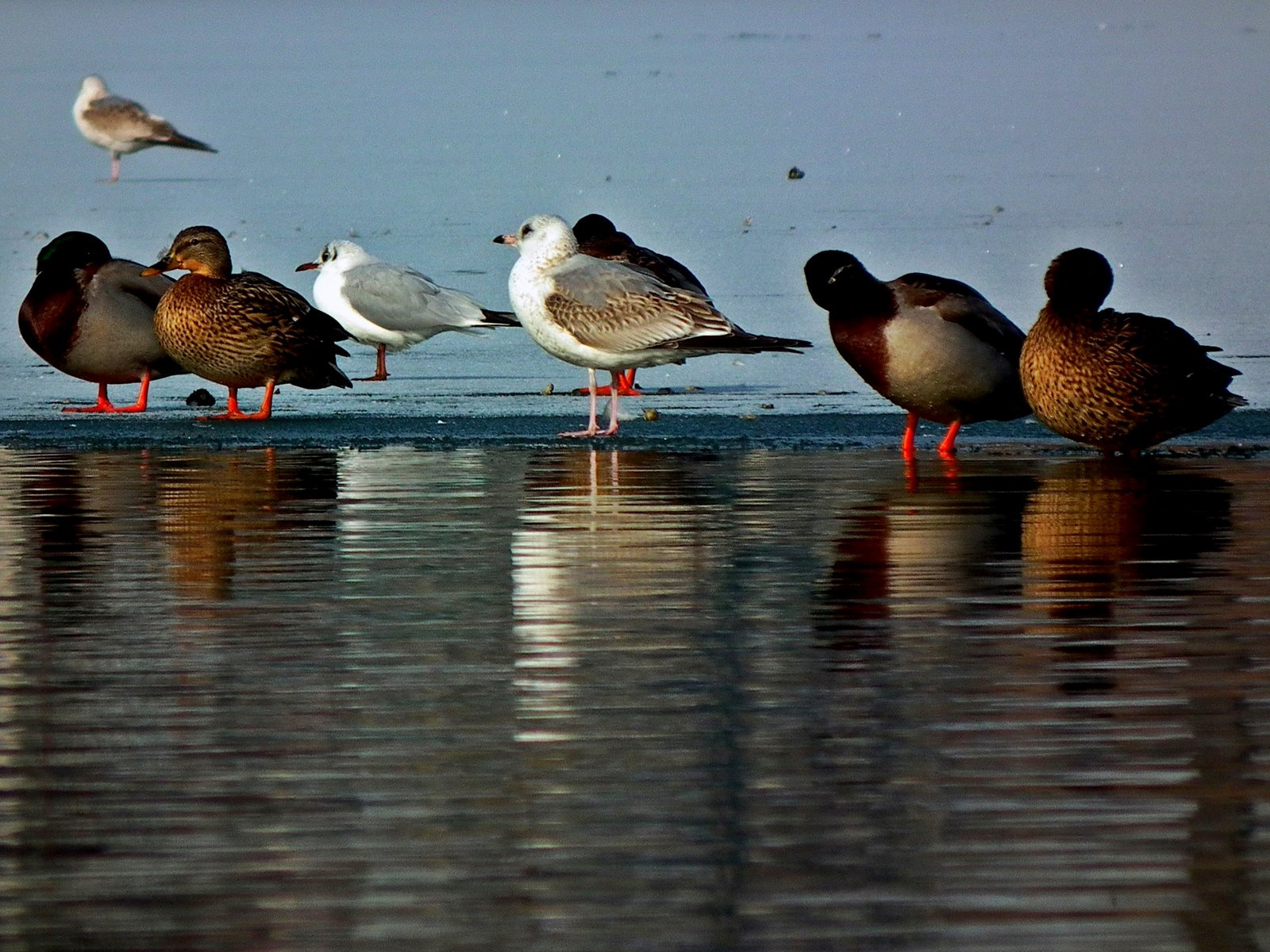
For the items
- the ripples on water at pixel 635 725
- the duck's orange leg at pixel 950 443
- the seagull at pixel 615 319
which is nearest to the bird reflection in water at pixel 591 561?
the ripples on water at pixel 635 725

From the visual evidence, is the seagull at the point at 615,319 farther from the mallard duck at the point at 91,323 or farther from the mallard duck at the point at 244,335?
the mallard duck at the point at 91,323

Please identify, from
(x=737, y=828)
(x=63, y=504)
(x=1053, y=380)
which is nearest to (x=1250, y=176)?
(x=1053, y=380)

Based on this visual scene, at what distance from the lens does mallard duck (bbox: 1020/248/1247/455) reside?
388 inches

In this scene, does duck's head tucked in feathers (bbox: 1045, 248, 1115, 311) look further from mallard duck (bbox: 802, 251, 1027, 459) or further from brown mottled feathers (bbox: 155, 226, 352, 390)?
brown mottled feathers (bbox: 155, 226, 352, 390)

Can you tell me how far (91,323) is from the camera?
41.1 ft

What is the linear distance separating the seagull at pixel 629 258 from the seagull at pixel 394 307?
740 mm

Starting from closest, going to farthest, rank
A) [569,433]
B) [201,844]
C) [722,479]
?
[201,844] → [722,479] → [569,433]

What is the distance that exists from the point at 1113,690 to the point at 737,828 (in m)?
1.38

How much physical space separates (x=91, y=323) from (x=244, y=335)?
0.87 m

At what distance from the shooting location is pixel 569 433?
10.8m

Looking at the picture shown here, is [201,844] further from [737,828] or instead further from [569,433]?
[569,433]

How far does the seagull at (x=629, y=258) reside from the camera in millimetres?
13312

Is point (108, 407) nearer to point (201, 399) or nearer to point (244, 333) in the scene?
point (244, 333)

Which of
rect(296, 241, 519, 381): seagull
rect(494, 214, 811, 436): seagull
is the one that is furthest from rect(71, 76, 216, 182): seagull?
rect(494, 214, 811, 436): seagull
